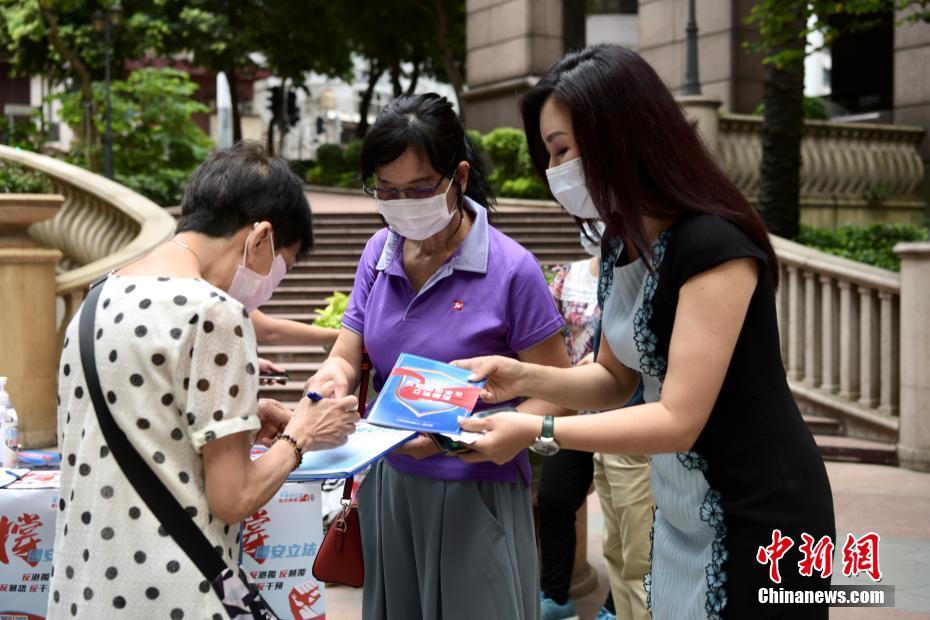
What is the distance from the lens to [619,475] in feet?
15.7

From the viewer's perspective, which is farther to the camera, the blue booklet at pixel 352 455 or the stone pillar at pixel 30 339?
the stone pillar at pixel 30 339

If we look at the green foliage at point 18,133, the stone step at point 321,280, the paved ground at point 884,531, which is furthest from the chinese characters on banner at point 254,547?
the green foliage at point 18,133

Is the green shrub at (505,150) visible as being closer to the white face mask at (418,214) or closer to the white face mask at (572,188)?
the white face mask at (418,214)

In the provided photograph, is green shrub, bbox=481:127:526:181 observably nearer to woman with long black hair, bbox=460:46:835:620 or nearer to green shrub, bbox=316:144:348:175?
green shrub, bbox=316:144:348:175

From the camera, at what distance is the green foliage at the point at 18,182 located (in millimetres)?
12930

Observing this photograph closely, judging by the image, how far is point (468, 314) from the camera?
123 inches

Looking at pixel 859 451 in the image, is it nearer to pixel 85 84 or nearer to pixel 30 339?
pixel 30 339

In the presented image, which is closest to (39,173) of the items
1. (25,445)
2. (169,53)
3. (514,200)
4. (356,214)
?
(356,214)

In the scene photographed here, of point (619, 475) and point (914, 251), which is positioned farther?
point (914, 251)

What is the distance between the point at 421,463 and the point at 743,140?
15.9m

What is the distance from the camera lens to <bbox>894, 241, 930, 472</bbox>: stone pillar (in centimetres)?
877

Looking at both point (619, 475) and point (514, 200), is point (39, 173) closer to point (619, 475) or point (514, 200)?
point (514, 200)

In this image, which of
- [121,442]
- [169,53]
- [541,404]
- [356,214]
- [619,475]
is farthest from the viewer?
[169,53]

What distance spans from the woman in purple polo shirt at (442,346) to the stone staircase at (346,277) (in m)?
6.03
